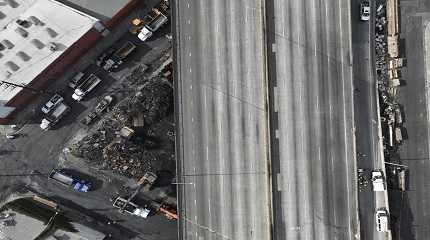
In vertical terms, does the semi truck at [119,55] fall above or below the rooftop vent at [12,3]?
below

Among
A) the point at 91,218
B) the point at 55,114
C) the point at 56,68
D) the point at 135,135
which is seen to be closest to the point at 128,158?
the point at 135,135

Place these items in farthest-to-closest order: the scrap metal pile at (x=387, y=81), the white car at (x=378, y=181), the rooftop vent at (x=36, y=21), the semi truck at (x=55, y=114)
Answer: the semi truck at (x=55, y=114) → the scrap metal pile at (x=387, y=81) → the white car at (x=378, y=181) → the rooftop vent at (x=36, y=21)

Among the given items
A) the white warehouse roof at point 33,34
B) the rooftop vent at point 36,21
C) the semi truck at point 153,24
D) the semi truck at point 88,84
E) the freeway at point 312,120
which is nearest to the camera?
the freeway at point 312,120

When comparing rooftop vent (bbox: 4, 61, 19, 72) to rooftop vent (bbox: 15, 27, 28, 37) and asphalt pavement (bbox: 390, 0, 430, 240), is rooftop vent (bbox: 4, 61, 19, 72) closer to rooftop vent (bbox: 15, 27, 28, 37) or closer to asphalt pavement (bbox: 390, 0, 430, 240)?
rooftop vent (bbox: 15, 27, 28, 37)

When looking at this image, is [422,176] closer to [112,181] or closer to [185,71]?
[185,71]

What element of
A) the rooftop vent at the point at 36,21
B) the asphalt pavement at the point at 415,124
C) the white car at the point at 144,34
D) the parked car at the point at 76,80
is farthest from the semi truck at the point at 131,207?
the asphalt pavement at the point at 415,124

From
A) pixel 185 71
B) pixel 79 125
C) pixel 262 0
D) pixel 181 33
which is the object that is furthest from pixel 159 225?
pixel 262 0

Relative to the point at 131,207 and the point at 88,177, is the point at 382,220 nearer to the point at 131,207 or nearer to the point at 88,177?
the point at 131,207

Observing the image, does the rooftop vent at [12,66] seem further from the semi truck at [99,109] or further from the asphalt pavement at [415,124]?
the asphalt pavement at [415,124]
